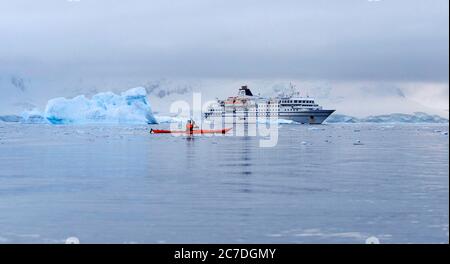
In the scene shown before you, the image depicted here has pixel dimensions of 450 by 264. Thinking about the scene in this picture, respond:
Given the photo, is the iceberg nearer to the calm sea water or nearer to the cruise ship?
the cruise ship

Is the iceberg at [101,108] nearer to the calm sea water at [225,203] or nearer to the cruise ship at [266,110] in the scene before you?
the cruise ship at [266,110]

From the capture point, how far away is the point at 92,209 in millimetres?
10172

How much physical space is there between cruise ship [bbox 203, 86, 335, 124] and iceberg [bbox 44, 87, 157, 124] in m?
28.6

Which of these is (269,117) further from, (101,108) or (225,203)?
(225,203)

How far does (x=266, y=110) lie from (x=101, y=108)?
33.7 m

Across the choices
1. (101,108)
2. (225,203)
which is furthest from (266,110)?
(225,203)

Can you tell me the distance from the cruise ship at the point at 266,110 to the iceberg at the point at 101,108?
28558 millimetres

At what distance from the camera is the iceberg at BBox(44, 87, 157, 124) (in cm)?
6812

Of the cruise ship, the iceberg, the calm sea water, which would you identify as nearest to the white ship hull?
the cruise ship

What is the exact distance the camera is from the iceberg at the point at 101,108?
68.1 m

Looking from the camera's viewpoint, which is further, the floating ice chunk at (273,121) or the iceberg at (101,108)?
the floating ice chunk at (273,121)

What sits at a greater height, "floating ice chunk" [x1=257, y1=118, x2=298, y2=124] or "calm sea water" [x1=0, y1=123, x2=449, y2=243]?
"floating ice chunk" [x1=257, y1=118, x2=298, y2=124]

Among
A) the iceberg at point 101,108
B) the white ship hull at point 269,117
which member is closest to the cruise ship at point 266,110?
the white ship hull at point 269,117

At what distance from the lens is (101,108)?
69375 mm
